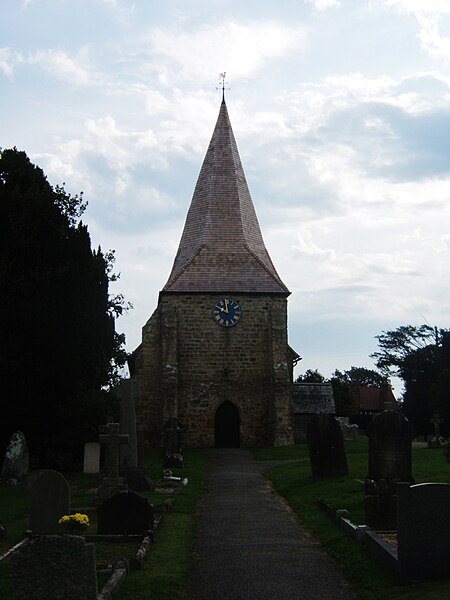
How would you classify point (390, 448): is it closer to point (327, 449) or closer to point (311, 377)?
point (327, 449)

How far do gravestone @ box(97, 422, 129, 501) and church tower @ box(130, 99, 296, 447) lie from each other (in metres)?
17.3

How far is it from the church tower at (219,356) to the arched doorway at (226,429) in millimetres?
43

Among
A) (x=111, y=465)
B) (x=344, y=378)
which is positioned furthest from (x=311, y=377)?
(x=111, y=465)

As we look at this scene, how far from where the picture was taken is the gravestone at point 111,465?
521 inches

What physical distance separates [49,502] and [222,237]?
27759 mm

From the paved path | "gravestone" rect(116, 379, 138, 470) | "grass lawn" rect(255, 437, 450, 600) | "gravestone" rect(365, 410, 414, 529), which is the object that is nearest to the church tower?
"grass lawn" rect(255, 437, 450, 600)

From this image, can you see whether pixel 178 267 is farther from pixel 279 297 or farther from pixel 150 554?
pixel 150 554

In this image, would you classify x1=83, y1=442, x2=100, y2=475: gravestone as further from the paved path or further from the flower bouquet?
the flower bouquet

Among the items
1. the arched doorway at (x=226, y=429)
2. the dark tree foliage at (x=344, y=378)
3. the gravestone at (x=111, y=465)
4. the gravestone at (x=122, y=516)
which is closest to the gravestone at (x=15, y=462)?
the gravestone at (x=111, y=465)

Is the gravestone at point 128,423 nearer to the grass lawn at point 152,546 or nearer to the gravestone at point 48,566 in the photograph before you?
the grass lawn at point 152,546

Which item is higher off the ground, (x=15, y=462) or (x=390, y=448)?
(x=390, y=448)

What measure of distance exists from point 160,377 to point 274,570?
24542 mm

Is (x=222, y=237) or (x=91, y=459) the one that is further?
(x=222, y=237)

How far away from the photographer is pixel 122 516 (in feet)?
33.4
